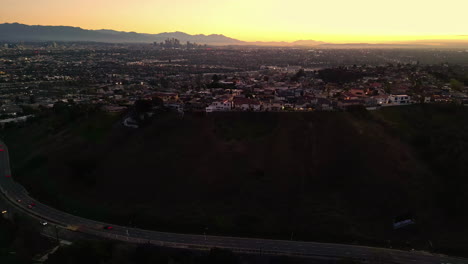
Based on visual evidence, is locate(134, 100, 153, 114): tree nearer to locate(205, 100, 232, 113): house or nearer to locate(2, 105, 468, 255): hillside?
locate(2, 105, 468, 255): hillside

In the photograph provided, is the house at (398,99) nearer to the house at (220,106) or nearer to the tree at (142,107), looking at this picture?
the house at (220,106)

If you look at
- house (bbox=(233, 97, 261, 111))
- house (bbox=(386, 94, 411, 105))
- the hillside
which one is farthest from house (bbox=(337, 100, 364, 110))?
house (bbox=(233, 97, 261, 111))

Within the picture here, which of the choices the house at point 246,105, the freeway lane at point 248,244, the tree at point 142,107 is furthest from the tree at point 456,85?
the tree at point 142,107

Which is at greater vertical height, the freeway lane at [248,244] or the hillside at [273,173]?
the hillside at [273,173]

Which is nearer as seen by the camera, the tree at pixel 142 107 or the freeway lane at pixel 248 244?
the freeway lane at pixel 248 244

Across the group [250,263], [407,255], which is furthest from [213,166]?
[407,255]

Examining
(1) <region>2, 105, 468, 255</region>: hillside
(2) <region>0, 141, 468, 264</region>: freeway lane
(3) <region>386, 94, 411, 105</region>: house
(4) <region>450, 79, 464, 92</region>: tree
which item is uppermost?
(4) <region>450, 79, 464, 92</region>: tree

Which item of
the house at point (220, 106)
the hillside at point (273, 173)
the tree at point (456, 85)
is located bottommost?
the hillside at point (273, 173)

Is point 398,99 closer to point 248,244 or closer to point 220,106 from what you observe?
point 220,106

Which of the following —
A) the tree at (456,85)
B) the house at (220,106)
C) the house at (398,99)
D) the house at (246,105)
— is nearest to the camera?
the house at (246,105)
